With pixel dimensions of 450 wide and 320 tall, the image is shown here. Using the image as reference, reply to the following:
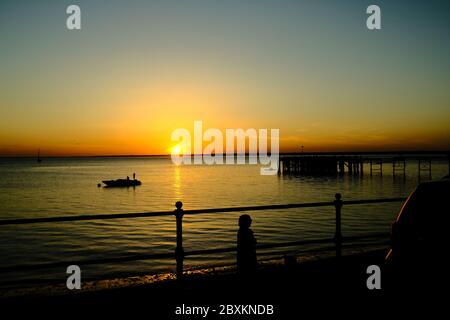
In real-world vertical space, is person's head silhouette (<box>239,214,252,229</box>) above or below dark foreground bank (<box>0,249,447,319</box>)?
above

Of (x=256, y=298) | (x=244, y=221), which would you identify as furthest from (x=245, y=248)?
(x=256, y=298)

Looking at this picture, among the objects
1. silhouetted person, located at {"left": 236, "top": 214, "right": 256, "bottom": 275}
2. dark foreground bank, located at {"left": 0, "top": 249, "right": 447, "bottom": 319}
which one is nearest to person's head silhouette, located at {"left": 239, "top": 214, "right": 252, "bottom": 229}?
silhouetted person, located at {"left": 236, "top": 214, "right": 256, "bottom": 275}

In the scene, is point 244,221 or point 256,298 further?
point 244,221

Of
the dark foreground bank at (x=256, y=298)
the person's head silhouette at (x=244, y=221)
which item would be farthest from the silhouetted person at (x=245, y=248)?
the dark foreground bank at (x=256, y=298)

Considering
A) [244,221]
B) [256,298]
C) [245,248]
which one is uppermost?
[244,221]

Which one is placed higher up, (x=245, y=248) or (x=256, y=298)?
(x=245, y=248)

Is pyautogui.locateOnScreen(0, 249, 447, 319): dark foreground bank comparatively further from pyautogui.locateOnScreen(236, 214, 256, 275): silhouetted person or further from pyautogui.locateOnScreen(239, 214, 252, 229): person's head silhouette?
pyautogui.locateOnScreen(239, 214, 252, 229): person's head silhouette

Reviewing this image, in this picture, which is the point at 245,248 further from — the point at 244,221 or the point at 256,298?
the point at 256,298

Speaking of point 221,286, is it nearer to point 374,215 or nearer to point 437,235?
point 437,235
